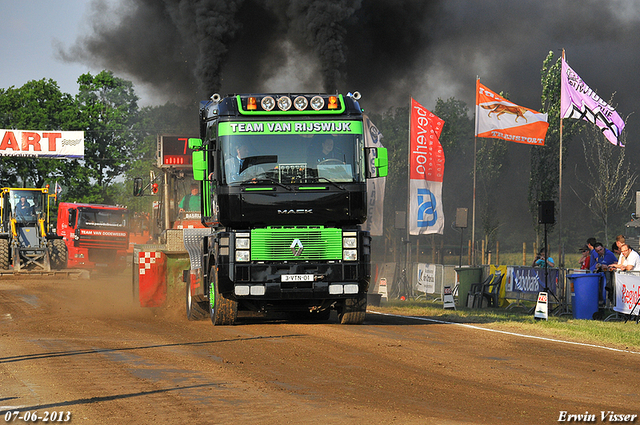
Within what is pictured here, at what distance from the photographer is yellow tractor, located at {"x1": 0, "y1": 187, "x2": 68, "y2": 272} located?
31.7m

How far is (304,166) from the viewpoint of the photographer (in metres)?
12.4

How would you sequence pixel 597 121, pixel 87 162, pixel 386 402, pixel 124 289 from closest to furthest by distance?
pixel 386 402 → pixel 597 121 → pixel 124 289 → pixel 87 162

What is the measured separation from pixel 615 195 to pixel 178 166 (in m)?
27.8

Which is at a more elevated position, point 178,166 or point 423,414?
point 178,166

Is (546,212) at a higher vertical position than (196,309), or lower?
higher

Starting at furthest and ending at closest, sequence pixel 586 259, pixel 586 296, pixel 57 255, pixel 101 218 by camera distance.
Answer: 1. pixel 101 218
2. pixel 57 255
3. pixel 586 259
4. pixel 586 296

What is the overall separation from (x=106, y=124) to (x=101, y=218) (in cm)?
1949

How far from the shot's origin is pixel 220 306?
13062 mm

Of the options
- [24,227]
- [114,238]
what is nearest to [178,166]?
[24,227]

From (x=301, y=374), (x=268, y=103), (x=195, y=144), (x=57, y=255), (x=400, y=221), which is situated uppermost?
(x=268, y=103)

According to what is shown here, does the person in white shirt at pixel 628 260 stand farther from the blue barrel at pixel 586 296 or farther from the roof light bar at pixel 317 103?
the roof light bar at pixel 317 103

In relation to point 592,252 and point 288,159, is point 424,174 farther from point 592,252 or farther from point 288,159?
point 288,159

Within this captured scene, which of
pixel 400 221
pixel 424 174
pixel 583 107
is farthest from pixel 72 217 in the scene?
pixel 583 107

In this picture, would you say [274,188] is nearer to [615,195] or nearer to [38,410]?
[38,410]
